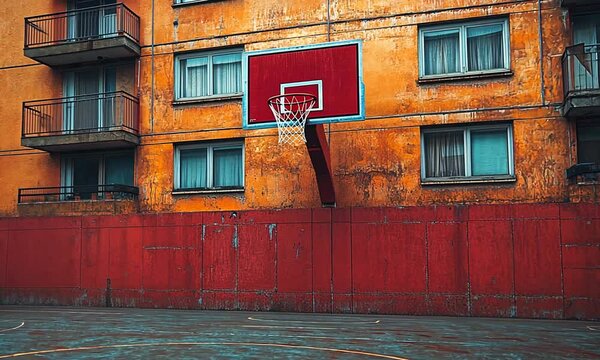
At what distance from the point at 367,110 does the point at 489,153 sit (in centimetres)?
363

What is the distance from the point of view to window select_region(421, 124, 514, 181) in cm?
1828

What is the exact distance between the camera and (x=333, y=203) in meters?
19.0

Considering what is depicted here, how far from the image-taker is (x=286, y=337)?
42.3 feet

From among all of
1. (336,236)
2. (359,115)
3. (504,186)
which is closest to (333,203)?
(336,236)

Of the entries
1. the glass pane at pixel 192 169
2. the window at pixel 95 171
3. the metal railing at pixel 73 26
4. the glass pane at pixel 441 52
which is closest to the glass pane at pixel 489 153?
the glass pane at pixel 441 52

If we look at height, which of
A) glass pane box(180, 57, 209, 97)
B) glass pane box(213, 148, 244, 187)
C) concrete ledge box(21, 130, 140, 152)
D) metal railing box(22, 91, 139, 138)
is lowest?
glass pane box(213, 148, 244, 187)

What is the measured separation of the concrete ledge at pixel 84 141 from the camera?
68.9 feet

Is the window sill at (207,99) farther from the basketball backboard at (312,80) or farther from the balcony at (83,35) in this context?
the basketball backboard at (312,80)

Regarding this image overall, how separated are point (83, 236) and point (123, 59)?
5.99 metres

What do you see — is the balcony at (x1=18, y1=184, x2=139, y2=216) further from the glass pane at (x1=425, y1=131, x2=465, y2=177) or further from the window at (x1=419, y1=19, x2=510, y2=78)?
the window at (x1=419, y1=19, x2=510, y2=78)

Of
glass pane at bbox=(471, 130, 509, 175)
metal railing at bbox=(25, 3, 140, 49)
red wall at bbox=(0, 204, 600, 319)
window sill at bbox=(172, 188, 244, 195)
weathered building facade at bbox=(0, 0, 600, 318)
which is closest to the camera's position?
red wall at bbox=(0, 204, 600, 319)

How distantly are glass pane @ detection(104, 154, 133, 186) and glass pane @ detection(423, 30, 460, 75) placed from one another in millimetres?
10090

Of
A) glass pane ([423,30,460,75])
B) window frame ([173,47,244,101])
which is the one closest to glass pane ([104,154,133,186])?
window frame ([173,47,244,101])

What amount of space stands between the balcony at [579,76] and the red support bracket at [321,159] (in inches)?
249
